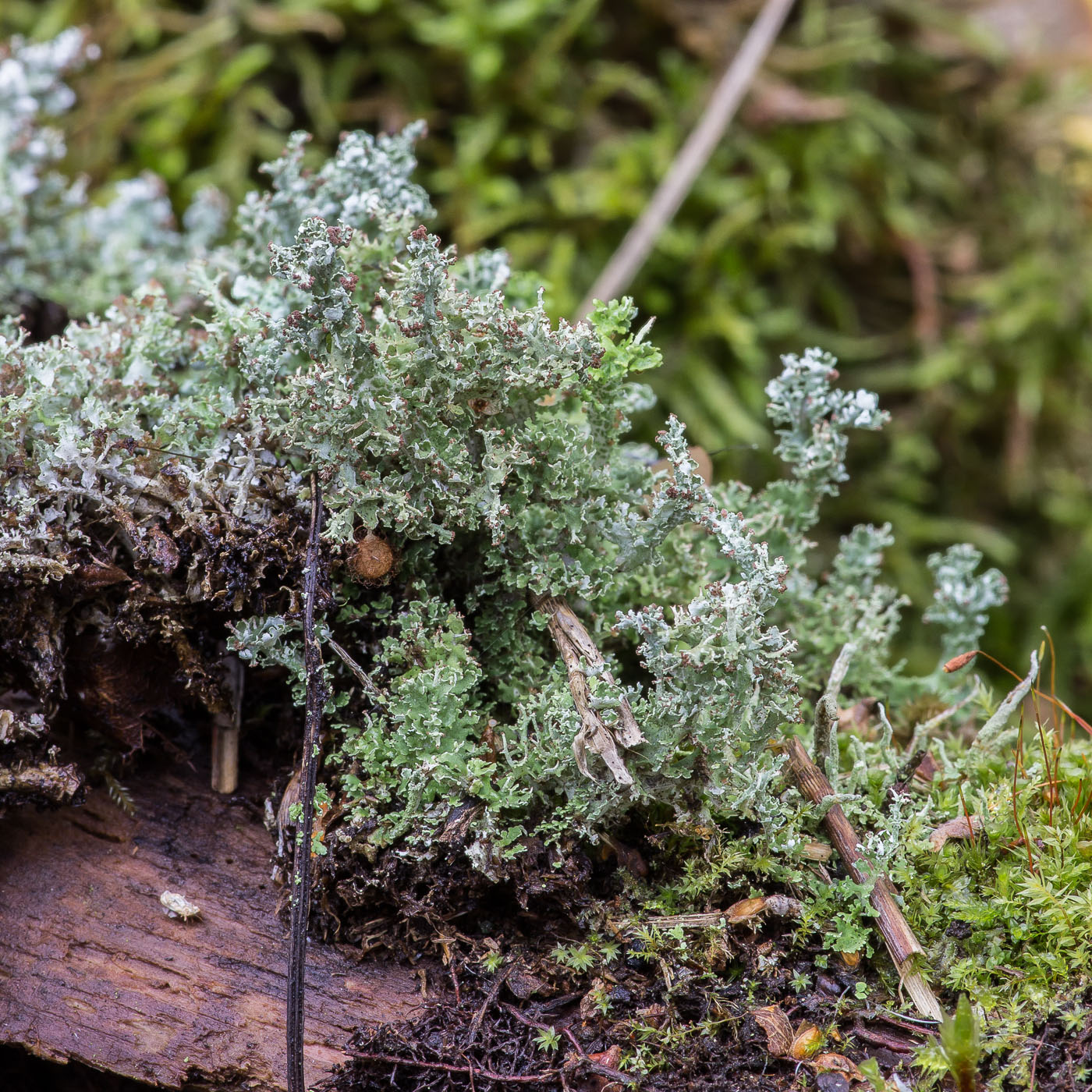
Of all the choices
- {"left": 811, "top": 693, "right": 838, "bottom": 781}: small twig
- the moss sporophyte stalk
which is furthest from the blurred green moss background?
{"left": 811, "top": 693, "right": 838, "bottom": 781}: small twig

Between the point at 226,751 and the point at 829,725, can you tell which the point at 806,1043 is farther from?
the point at 226,751

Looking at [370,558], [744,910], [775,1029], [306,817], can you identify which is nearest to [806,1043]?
[775,1029]

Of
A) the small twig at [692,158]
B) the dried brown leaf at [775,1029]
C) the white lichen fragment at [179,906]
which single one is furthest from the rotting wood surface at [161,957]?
the small twig at [692,158]

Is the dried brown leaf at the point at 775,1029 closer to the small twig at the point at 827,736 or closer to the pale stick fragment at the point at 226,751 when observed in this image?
the small twig at the point at 827,736

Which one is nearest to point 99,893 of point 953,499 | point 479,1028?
point 479,1028

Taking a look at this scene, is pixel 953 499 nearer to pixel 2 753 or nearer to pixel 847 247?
pixel 847 247

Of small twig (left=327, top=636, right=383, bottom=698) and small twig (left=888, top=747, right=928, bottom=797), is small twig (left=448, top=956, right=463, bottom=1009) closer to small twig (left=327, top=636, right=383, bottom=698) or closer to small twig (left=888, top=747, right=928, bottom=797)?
small twig (left=327, top=636, right=383, bottom=698)
